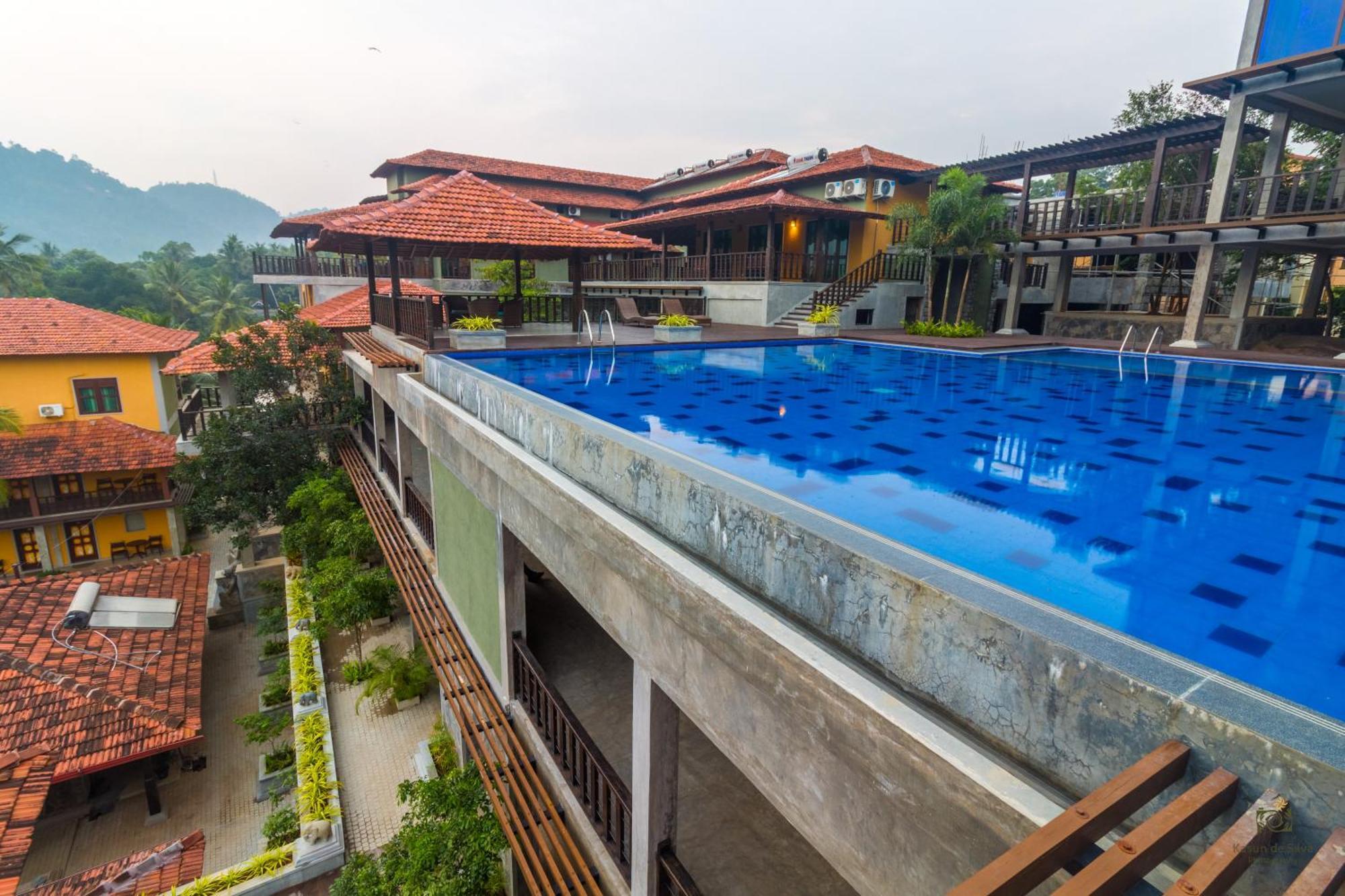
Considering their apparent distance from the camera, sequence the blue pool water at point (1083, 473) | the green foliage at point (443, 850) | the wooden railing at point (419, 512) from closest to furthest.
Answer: the blue pool water at point (1083, 473) < the green foliage at point (443, 850) < the wooden railing at point (419, 512)

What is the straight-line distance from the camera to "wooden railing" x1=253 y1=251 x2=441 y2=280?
28.1 meters

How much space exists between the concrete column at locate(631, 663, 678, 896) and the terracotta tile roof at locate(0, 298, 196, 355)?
24791 mm

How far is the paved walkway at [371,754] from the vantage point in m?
9.54

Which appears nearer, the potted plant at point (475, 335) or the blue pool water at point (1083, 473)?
the blue pool water at point (1083, 473)

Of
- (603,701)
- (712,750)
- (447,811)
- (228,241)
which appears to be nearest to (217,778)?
(447,811)

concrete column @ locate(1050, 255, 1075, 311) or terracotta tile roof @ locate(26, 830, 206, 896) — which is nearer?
terracotta tile roof @ locate(26, 830, 206, 896)

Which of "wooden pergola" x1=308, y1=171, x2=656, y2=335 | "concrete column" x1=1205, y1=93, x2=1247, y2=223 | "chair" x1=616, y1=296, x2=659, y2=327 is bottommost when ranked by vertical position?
"chair" x1=616, y1=296, x2=659, y2=327

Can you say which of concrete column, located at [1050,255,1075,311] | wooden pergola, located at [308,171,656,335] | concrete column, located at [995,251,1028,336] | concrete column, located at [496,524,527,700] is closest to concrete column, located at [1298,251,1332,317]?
concrete column, located at [1050,255,1075,311]

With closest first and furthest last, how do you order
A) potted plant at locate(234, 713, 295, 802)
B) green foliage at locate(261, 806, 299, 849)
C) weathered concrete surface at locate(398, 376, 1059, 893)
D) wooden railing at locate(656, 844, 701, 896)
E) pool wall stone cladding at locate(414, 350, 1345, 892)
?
pool wall stone cladding at locate(414, 350, 1345, 892)
weathered concrete surface at locate(398, 376, 1059, 893)
wooden railing at locate(656, 844, 701, 896)
green foliage at locate(261, 806, 299, 849)
potted plant at locate(234, 713, 295, 802)

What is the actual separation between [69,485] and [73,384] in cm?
325

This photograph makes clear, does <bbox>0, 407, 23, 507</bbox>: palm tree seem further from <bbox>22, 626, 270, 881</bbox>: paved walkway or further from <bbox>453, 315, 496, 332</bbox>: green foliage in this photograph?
<bbox>453, 315, 496, 332</bbox>: green foliage

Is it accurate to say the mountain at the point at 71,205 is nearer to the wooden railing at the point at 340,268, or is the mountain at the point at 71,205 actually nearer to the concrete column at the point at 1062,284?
the wooden railing at the point at 340,268

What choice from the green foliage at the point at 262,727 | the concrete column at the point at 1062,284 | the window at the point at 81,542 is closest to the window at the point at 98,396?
the window at the point at 81,542

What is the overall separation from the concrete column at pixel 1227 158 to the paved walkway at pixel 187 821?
940 inches
